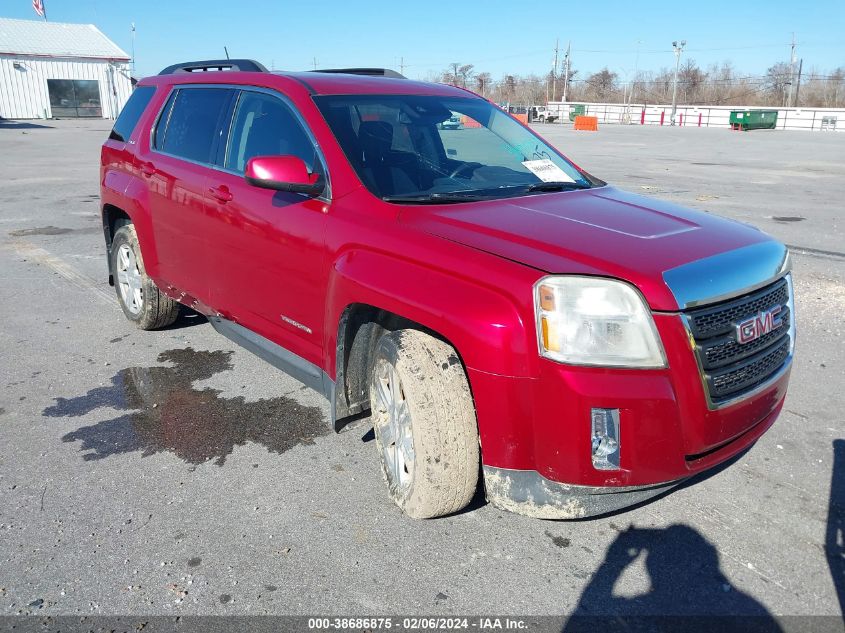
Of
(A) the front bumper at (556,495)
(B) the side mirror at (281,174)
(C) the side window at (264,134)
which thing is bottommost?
(A) the front bumper at (556,495)

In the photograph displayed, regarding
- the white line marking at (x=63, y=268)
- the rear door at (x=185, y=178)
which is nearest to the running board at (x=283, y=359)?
the rear door at (x=185, y=178)

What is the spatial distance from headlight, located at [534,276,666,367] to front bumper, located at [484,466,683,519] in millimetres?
478

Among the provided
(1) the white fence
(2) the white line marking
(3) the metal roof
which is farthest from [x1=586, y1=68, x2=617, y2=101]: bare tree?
(2) the white line marking

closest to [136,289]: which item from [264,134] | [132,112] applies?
[132,112]

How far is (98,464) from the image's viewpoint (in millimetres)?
3572

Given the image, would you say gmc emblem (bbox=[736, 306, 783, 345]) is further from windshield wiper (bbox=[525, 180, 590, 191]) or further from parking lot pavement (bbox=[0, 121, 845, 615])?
windshield wiper (bbox=[525, 180, 590, 191])

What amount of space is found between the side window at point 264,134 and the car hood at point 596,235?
0.88 metres

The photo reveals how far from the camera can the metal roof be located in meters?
46.8

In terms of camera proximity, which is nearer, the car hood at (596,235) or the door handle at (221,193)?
the car hood at (596,235)

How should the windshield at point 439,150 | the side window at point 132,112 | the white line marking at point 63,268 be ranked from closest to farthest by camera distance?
1. the windshield at point 439,150
2. the side window at point 132,112
3. the white line marking at point 63,268

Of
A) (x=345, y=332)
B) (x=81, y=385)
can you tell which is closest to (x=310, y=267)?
(x=345, y=332)

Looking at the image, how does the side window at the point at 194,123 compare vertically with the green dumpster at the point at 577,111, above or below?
below

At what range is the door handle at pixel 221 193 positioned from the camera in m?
3.91

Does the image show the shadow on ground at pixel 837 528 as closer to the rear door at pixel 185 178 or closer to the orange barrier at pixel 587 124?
the rear door at pixel 185 178
